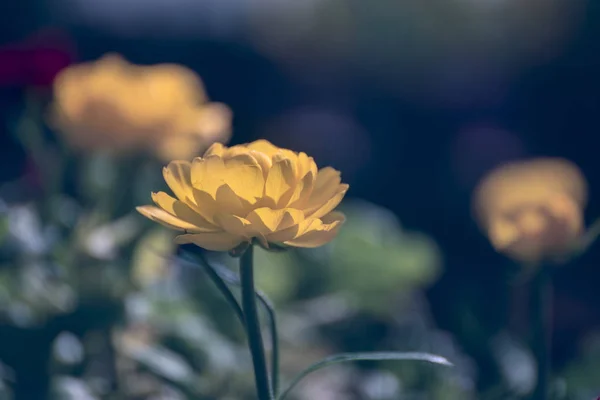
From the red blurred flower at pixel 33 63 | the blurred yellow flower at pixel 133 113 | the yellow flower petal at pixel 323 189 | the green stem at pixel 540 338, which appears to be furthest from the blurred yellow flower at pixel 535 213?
the red blurred flower at pixel 33 63

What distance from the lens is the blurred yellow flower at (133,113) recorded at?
97cm

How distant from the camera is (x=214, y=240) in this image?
489 millimetres

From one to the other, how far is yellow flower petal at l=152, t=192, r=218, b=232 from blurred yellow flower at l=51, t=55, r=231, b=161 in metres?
0.50

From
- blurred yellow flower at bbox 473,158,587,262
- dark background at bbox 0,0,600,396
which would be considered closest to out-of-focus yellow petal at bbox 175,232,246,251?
blurred yellow flower at bbox 473,158,587,262

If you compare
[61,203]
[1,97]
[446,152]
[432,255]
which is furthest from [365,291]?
[446,152]

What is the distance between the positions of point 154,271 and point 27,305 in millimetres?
199

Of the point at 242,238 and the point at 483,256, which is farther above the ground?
the point at 242,238

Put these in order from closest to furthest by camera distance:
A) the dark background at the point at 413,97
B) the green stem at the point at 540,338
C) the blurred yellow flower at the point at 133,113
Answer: the green stem at the point at 540,338 < the blurred yellow flower at the point at 133,113 < the dark background at the point at 413,97

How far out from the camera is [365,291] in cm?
124

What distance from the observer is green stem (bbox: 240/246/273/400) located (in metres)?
0.51

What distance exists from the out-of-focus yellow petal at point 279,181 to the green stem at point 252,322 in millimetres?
40

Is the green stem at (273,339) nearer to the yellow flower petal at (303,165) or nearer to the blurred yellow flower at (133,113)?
the yellow flower petal at (303,165)

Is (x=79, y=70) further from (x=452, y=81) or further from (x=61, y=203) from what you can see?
(x=452, y=81)

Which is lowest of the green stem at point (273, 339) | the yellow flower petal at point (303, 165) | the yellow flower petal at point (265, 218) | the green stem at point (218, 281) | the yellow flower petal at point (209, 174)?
the green stem at point (273, 339)
